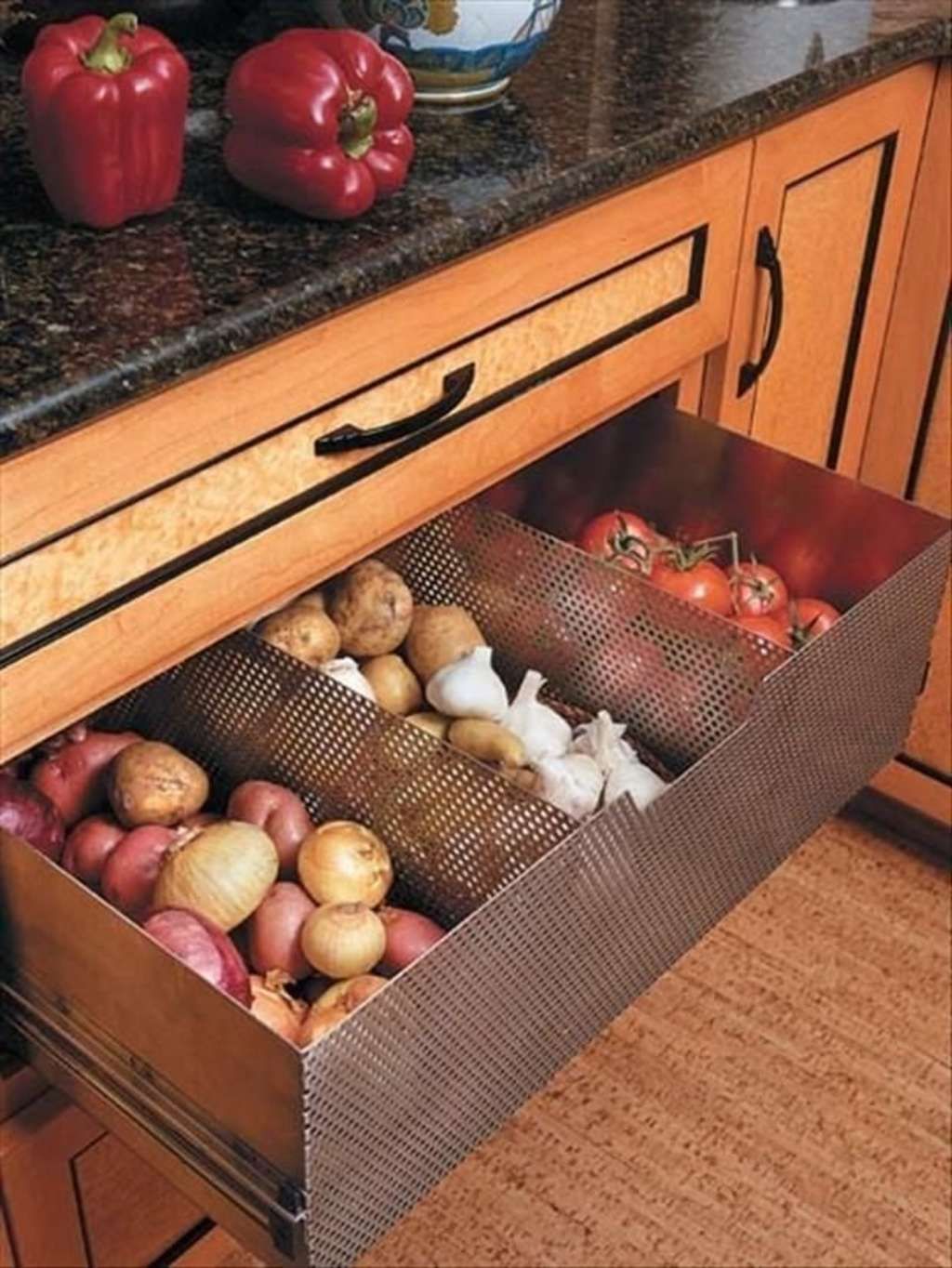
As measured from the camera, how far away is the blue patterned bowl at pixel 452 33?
3.98 feet

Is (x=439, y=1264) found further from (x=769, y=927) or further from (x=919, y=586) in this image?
(x=919, y=586)

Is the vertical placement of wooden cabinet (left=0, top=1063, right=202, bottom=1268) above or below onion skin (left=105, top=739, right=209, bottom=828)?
below

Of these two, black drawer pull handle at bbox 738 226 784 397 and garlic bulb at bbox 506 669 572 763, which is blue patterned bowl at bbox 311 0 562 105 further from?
garlic bulb at bbox 506 669 572 763

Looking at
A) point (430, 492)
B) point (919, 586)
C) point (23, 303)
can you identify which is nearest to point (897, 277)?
point (919, 586)

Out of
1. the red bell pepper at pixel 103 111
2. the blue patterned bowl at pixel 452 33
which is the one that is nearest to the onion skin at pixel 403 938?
the red bell pepper at pixel 103 111

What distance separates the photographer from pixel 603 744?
47.8 inches

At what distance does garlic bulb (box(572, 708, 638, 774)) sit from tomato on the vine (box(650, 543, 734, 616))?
166 millimetres

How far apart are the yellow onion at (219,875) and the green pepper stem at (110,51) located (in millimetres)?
469

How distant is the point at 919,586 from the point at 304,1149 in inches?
25.7

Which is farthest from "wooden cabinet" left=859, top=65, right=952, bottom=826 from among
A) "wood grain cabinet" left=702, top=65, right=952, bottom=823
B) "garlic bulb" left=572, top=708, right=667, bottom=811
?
"garlic bulb" left=572, top=708, right=667, bottom=811

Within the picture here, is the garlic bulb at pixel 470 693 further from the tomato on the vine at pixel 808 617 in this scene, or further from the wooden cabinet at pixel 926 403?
the wooden cabinet at pixel 926 403

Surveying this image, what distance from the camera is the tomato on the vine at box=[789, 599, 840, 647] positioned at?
1357 millimetres

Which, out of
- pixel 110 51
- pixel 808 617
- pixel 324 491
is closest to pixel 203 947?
pixel 324 491

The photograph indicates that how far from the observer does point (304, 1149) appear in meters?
0.84
